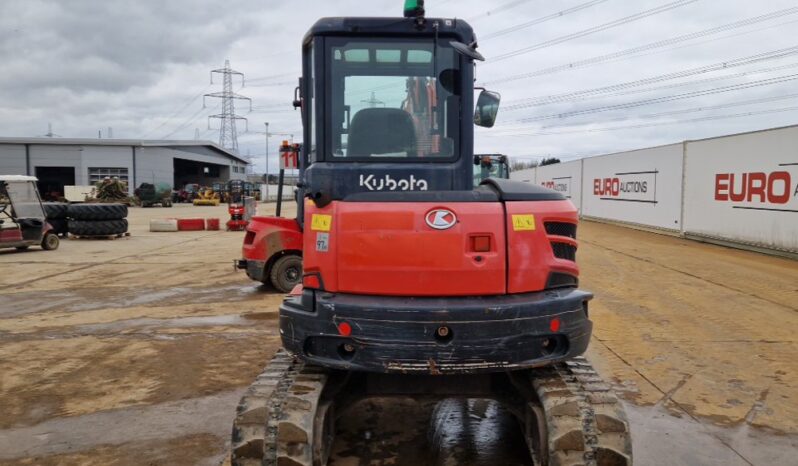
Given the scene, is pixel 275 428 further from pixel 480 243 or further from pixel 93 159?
pixel 93 159

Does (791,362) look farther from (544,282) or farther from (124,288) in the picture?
(124,288)

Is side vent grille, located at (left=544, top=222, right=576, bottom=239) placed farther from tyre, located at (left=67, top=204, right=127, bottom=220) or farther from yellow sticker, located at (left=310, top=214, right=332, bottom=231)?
tyre, located at (left=67, top=204, right=127, bottom=220)

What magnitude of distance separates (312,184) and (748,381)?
14.8 feet

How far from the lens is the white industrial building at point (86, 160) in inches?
2089

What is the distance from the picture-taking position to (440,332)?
3473 millimetres

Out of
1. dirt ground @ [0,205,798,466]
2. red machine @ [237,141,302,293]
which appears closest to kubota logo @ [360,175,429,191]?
dirt ground @ [0,205,798,466]

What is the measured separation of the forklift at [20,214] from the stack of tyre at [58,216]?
4012mm

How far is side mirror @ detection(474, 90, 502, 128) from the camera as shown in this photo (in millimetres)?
4074

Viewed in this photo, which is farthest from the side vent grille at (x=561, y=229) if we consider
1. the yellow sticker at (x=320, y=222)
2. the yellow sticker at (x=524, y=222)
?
the yellow sticker at (x=320, y=222)

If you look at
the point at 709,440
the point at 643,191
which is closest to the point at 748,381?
the point at 709,440

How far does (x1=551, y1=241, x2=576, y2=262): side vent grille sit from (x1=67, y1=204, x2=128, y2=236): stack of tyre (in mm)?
20034

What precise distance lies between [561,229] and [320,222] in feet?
4.82

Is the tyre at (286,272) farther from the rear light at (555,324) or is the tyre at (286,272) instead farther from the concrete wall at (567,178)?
the concrete wall at (567,178)

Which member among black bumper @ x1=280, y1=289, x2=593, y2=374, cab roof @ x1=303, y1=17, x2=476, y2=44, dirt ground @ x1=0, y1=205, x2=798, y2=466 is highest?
cab roof @ x1=303, y1=17, x2=476, y2=44
